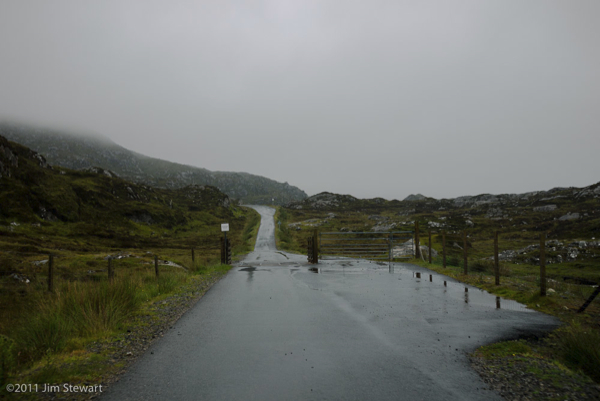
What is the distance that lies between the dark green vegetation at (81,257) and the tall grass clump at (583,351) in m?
7.18

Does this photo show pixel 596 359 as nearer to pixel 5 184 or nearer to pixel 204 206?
pixel 5 184

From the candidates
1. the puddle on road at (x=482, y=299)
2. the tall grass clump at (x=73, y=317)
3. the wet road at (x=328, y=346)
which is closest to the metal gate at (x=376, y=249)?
the puddle on road at (x=482, y=299)

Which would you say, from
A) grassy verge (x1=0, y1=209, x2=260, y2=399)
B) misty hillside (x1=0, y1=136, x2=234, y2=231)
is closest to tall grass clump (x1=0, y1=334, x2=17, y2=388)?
grassy verge (x1=0, y1=209, x2=260, y2=399)

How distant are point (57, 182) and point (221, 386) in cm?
7143

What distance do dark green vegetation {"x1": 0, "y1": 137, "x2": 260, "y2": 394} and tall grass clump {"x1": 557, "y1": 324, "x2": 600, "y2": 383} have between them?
7.18 m

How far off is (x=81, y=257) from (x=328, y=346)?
28.3m

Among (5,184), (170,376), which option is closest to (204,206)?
(5,184)

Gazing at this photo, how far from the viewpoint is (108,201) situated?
222 feet

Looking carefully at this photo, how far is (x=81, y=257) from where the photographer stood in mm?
27438

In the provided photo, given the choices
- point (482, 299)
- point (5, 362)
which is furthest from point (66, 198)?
point (482, 299)

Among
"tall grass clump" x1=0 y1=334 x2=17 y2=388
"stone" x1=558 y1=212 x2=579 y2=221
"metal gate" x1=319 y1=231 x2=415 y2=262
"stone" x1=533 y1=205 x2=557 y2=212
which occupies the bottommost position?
"metal gate" x1=319 y1=231 x2=415 y2=262

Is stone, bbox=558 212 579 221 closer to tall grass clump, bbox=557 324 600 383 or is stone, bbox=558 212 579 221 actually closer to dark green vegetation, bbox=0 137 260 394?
dark green vegetation, bbox=0 137 260 394

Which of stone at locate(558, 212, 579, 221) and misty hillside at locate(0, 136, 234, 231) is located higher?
misty hillside at locate(0, 136, 234, 231)

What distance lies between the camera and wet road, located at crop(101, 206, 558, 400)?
4379mm
